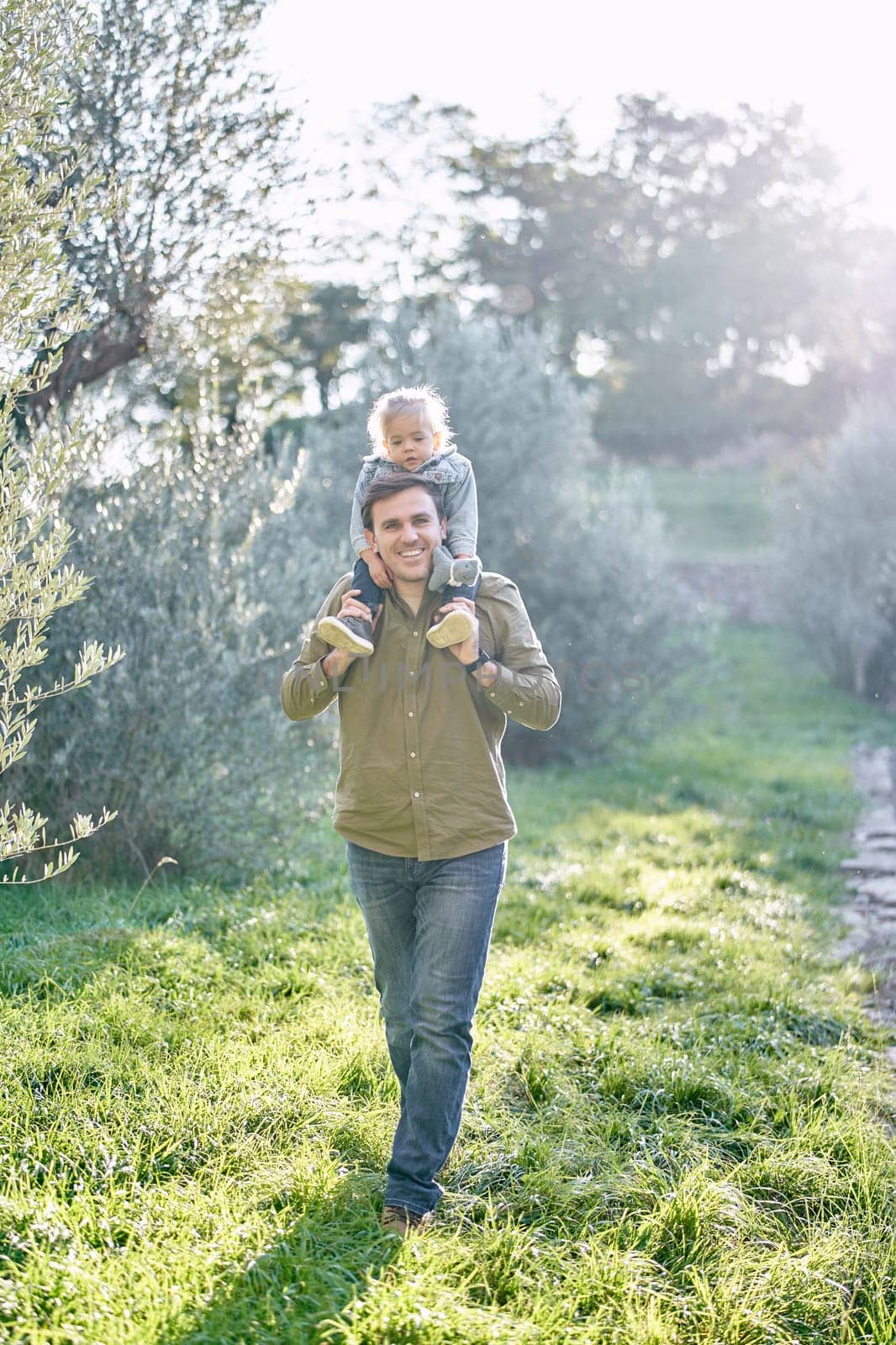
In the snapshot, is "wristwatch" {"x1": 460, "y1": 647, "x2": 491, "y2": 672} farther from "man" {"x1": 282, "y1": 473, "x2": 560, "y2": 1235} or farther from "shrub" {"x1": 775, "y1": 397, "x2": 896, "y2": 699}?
"shrub" {"x1": 775, "y1": 397, "x2": 896, "y2": 699}

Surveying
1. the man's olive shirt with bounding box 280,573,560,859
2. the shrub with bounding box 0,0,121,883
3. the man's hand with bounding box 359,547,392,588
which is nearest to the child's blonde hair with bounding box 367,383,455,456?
the man's hand with bounding box 359,547,392,588

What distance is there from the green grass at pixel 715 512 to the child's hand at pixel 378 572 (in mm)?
22781

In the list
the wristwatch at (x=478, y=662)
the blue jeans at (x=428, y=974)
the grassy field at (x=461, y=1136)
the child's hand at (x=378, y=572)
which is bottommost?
the grassy field at (x=461, y=1136)

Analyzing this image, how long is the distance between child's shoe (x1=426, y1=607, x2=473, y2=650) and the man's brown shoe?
163cm

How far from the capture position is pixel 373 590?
3479mm

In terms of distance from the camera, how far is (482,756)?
135 inches

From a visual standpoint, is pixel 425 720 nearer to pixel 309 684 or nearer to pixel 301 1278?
pixel 309 684

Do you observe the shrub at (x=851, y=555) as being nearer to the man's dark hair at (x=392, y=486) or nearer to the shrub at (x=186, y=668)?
the shrub at (x=186, y=668)

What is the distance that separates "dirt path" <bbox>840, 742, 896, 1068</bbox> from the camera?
5.80 meters

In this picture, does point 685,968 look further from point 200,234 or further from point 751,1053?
point 200,234

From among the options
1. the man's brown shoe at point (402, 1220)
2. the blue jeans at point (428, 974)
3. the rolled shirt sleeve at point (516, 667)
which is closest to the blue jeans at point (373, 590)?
the rolled shirt sleeve at point (516, 667)

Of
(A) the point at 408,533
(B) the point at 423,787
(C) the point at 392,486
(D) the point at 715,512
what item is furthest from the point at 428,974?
(D) the point at 715,512

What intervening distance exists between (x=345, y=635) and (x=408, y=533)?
411mm

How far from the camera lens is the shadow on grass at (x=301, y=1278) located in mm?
2627
